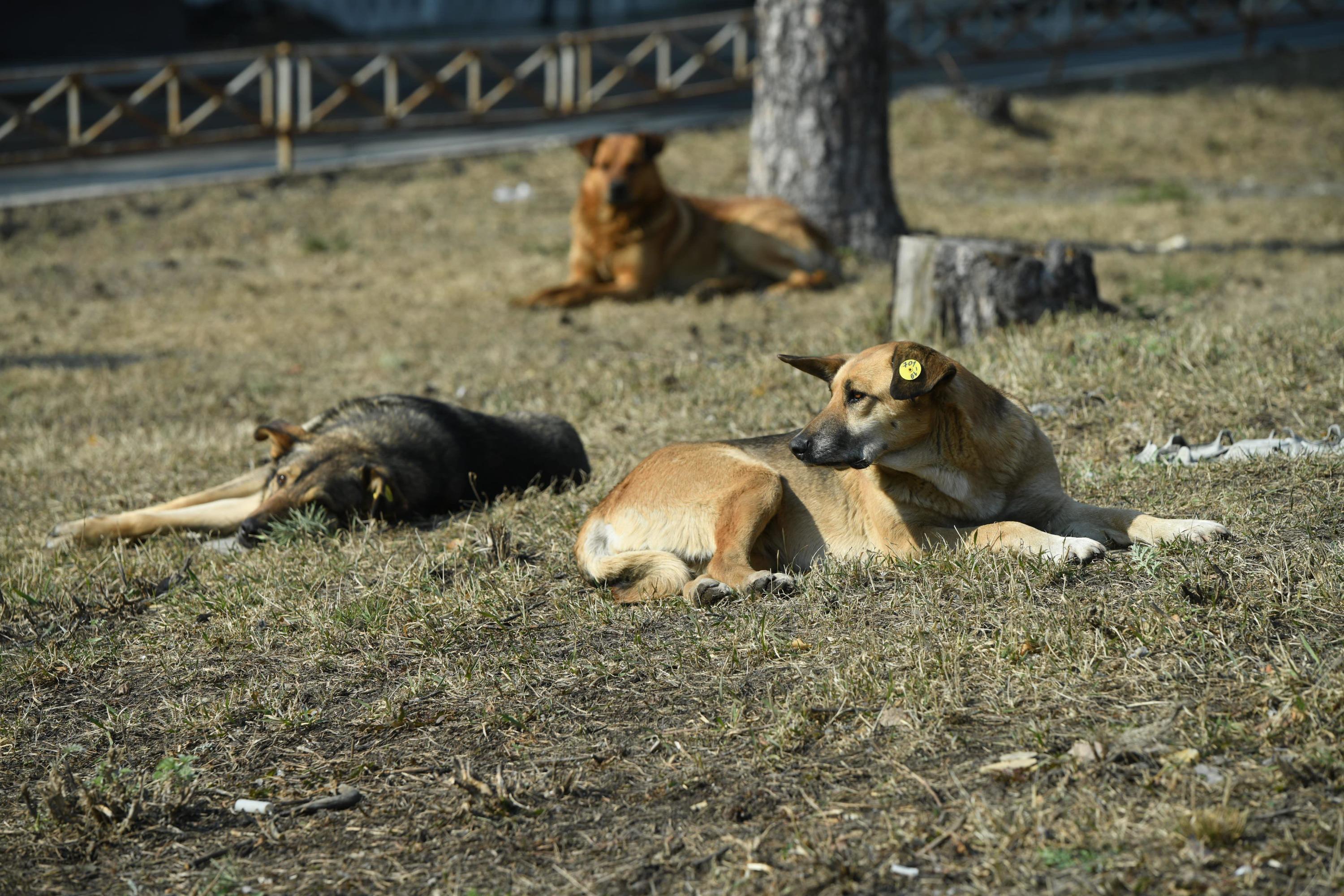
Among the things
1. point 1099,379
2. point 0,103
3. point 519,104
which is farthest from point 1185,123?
point 0,103

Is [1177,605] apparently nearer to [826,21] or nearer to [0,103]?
[826,21]

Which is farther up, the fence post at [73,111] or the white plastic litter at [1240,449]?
the fence post at [73,111]

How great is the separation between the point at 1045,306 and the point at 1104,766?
5579 mm

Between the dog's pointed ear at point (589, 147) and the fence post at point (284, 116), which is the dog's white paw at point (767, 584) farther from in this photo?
the fence post at point (284, 116)

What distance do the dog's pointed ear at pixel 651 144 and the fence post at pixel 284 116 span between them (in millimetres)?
7517

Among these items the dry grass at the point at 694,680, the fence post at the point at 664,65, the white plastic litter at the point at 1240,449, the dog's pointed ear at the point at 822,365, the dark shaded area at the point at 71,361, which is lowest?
the dry grass at the point at 694,680

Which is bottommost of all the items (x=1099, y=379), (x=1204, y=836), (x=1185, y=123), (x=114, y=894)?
(x=114, y=894)

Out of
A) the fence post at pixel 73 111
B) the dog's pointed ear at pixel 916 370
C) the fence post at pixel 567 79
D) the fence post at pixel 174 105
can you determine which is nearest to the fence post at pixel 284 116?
the fence post at pixel 174 105

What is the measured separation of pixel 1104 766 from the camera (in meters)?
3.24

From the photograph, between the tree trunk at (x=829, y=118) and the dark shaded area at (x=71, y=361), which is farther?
the tree trunk at (x=829, y=118)

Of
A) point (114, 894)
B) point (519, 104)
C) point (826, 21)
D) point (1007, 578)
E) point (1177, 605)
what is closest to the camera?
point (114, 894)

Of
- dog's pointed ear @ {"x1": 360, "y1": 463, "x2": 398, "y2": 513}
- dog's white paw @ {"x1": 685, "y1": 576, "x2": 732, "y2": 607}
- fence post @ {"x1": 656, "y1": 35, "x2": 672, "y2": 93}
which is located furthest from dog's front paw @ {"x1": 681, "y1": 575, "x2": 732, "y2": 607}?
fence post @ {"x1": 656, "y1": 35, "x2": 672, "y2": 93}

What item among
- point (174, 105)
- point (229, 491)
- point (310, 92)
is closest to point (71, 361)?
point (229, 491)

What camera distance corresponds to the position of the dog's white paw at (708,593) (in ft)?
14.8
